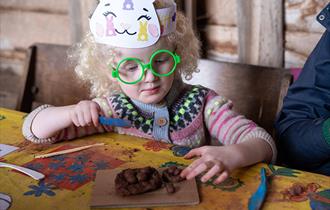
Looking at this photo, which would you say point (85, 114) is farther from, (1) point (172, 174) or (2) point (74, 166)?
(1) point (172, 174)

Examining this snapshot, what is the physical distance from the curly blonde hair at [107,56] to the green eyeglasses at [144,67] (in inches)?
1.6

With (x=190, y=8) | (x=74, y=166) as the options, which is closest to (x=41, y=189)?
(x=74, y=166)

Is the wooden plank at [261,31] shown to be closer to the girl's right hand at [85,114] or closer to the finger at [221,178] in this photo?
the girl's right hand at [85,114]

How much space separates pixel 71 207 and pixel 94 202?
4cm

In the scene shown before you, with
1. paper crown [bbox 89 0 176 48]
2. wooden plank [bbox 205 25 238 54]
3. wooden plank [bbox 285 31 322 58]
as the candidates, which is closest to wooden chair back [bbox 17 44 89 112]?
wooden plank [bbox 205 25 238 54]

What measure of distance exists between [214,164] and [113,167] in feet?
0.68

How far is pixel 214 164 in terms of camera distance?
2.79 feet

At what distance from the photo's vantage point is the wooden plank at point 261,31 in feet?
5.47

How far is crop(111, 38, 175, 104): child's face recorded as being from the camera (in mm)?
1056

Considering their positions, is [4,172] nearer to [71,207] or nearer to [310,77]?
[71,207]

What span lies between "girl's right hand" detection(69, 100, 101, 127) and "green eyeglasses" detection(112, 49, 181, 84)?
92mm

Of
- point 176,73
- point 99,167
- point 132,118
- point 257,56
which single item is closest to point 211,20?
point 257,56

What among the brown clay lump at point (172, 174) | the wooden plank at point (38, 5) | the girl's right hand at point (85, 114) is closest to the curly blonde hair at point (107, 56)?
the girl's right hand at point (85, 114)

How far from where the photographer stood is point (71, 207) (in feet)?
2.53
